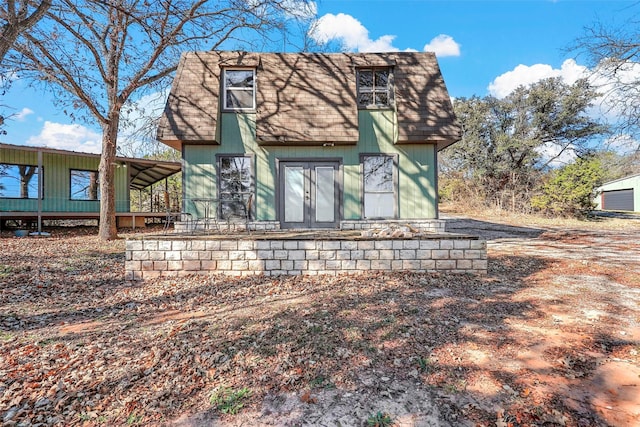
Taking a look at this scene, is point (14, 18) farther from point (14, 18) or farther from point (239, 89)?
point (239, 89)

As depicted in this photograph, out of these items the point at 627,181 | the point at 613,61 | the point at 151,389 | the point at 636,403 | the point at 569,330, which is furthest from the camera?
the point at 627,181

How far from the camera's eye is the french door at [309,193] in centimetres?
870

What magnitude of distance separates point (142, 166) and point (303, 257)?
1275cm

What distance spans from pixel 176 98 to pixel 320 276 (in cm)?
662

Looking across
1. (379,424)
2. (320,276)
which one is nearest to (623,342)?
(379,424)

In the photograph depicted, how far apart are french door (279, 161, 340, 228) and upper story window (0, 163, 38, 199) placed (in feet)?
37.1

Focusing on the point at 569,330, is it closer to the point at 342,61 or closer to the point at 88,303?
the point at 88,303

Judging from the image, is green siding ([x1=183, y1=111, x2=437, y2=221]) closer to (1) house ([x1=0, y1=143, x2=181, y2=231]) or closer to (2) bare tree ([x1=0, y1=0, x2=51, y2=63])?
(2) bare tree ([x1=0, y1=0, x2=51, y2=63])

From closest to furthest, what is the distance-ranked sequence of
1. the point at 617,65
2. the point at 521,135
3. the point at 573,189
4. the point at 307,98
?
the point at 617,65 < the point at 307,98 < the point at 573,189 < the point at 521,135

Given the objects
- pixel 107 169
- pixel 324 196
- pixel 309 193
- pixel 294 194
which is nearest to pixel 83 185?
pixel 107 169

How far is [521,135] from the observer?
17609 mm

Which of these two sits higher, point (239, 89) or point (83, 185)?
point (239, 89)

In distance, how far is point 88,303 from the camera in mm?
4180

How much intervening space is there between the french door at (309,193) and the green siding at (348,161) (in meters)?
0.25
